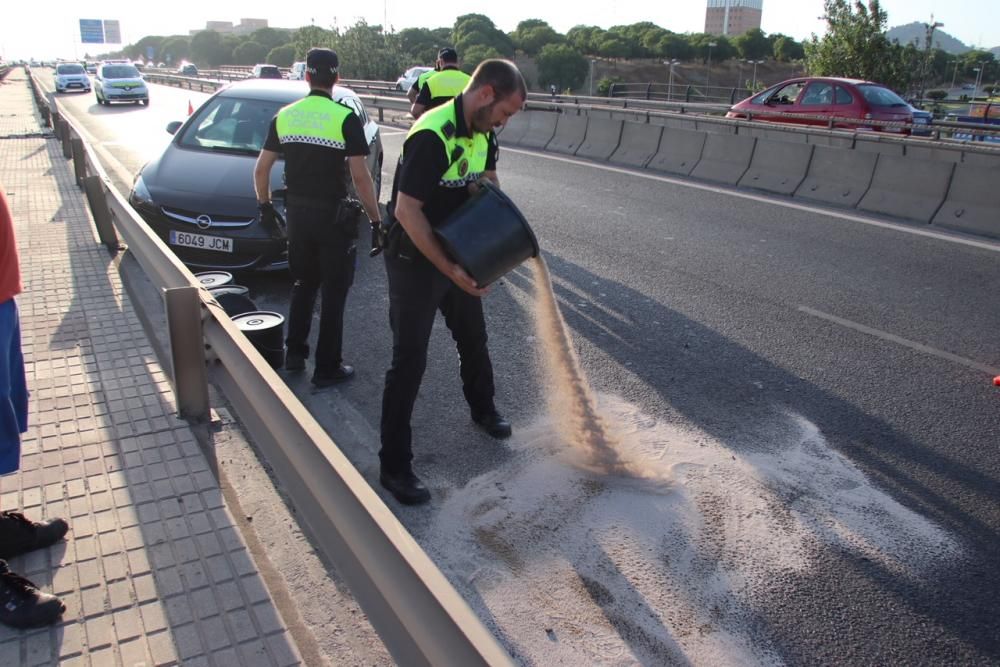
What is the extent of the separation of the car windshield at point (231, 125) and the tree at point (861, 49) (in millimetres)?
27597

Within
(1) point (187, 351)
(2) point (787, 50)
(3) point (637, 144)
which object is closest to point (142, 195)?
(1) point (187, 351)

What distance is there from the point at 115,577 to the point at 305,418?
42.2 inches

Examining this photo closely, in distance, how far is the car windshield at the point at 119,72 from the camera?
33516mm

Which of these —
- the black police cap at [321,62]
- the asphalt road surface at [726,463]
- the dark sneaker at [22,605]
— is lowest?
the asphalt road surface at [726,463]

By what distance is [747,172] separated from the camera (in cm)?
1293

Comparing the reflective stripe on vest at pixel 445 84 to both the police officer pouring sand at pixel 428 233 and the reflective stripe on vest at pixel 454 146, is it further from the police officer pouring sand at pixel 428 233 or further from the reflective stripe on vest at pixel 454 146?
the reflective stripe on vest at pixel 454 146

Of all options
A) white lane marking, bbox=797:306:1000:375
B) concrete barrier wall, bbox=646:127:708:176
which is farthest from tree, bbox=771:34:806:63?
white lane marking, bbox=797:306:1000:375

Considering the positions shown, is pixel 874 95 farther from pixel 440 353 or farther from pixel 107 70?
pixel 107 70

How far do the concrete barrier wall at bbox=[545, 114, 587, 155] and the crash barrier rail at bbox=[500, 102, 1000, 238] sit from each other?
0.03 metres

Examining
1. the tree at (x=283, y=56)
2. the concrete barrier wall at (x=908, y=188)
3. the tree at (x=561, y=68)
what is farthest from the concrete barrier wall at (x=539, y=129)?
the tree at (x=283, y=56)

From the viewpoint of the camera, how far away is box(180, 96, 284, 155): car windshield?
7887mm

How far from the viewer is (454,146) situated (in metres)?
3.51

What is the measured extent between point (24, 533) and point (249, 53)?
121525 millimetres

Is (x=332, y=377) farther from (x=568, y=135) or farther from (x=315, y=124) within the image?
(x=568, y=135)
